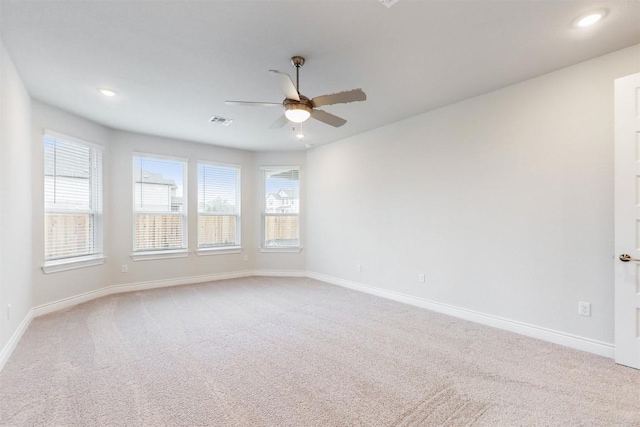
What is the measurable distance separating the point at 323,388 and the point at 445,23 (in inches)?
113

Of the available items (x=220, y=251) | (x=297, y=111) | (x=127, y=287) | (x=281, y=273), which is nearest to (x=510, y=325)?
(x=297, y=111)

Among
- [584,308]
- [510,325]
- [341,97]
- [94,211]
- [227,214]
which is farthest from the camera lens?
[227,214]

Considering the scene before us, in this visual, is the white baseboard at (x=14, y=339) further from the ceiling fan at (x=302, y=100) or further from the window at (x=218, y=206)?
the ceiling fan at (x=302, y=100)

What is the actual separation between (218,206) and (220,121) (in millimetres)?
2132

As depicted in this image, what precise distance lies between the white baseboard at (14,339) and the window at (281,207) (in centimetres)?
374

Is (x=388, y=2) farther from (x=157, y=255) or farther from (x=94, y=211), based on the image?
(x=157, y=255)

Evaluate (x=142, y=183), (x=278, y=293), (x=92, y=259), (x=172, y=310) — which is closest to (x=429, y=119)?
(x=278, y=293)

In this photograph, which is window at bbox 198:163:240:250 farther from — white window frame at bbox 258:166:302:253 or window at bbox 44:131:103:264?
window at bbox 44:131:103:264

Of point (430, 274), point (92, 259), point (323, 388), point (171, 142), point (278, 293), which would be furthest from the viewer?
point (171, 142)

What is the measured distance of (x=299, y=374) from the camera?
2.43 m

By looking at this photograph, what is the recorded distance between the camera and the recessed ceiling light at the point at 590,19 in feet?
7.09

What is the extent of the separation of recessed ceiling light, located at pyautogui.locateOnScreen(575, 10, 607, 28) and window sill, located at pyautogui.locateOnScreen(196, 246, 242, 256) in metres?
5.84

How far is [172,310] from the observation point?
408 centimetres

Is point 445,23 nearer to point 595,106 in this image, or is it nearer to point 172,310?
point 595,106
